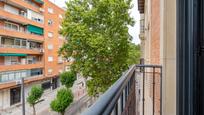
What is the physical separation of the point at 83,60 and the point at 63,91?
3657 millimetres

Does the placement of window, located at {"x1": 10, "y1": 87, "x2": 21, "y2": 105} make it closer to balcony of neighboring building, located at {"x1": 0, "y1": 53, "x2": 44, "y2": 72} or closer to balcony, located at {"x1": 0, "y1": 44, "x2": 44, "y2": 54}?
Answer: balcony of neighboring building, located at {"x1": 0, "y1": 53, "x2": 44, "y2": 72}

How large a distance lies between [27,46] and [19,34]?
5.61 ft

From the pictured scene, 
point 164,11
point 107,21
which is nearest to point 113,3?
point 107,21

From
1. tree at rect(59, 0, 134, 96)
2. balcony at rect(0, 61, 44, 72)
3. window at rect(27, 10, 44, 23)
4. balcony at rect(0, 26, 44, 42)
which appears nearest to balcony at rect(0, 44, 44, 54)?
balcony at rect(0, 26, 44, 42)

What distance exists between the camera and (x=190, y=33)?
3.05ft

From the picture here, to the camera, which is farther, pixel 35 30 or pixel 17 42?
pixel 35 30

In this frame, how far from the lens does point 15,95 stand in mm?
17297

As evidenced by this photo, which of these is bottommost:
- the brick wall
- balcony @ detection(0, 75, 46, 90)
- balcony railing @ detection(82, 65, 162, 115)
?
balcony @ detection(0, 75, 46, 90)

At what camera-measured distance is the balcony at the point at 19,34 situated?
48.2 ft

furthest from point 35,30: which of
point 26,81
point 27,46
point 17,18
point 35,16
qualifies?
point 26,81

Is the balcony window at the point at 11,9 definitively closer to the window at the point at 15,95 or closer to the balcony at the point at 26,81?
the balcony at the point at 26,81

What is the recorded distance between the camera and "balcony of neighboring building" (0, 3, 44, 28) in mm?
15062

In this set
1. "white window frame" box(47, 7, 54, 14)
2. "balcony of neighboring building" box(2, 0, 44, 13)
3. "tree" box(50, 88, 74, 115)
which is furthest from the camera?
"white window frame" box(47, 7, 54, 14)

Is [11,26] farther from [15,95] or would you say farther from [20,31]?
[15,95]
